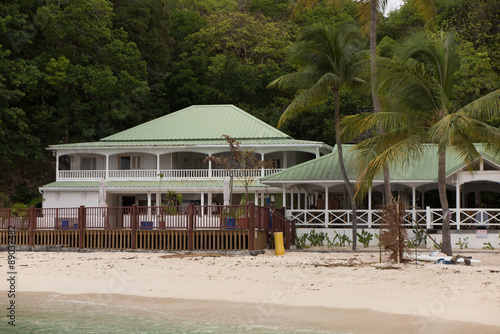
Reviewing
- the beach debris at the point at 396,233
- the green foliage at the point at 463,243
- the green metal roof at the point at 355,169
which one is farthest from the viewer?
the green metal roof at the point at 355,169

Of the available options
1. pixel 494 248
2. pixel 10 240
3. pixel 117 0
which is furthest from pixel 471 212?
pixel 117 0

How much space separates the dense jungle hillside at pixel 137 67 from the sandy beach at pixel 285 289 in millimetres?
20841

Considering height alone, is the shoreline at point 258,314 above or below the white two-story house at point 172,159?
below

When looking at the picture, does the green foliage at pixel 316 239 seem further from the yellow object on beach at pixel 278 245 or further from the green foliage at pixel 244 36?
the green foliage at pixel 244 36

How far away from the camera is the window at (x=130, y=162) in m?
40.4

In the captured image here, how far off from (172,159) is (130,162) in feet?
8.45

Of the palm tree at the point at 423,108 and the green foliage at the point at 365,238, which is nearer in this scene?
the palm tree at the point at 423,108

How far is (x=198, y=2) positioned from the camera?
63.5 m

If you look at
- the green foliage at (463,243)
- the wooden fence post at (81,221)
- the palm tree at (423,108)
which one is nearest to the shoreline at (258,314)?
the wooden fence post at (81,221)

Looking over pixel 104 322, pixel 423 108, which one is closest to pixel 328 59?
pixel 423 108

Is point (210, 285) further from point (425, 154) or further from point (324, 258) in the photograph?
point (425, 154)

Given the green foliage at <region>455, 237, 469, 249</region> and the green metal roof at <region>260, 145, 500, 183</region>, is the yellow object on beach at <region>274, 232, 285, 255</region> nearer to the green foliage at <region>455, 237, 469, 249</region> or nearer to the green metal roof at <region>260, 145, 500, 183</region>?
the green metal roof at <region>260, 145, 500, 183</region>

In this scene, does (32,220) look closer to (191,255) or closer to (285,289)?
(191,255)

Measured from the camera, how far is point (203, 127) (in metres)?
40.1
